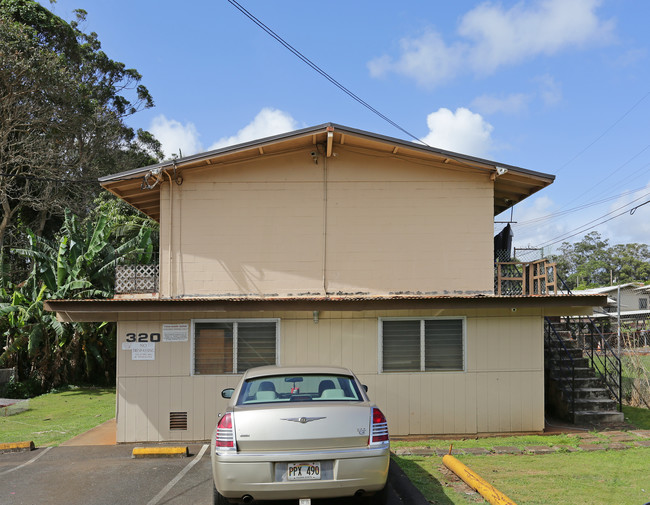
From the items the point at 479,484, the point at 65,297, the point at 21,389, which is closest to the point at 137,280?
the point at 479,484

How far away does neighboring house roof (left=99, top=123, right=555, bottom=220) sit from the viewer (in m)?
12.0

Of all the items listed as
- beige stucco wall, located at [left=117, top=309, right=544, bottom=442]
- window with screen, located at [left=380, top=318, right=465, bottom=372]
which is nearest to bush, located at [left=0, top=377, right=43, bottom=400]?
beige stucco wall, located at [left=117, top=309, right=544, bottom=442]

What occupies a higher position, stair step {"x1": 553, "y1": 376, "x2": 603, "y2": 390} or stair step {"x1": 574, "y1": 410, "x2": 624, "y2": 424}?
stair step {"x1": 553, "y1": 376, "x2": 603, "y2": 390}

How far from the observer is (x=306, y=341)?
11.1 meters

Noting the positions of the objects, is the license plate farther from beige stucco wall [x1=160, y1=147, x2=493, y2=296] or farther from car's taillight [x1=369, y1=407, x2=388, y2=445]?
beige stucco wall [x1=160, y1=147, x2=493, y2=296]

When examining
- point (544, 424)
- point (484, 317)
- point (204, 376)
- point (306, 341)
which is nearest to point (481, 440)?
point (544, 424)

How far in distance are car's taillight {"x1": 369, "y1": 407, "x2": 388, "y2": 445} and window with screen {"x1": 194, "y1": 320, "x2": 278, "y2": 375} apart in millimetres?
5329

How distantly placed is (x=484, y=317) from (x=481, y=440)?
2.22m

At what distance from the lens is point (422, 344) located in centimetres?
1126

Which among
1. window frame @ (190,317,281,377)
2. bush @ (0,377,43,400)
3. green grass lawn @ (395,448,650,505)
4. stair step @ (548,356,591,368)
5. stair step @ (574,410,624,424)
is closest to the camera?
green grass lawn @ (395,448,650,505)

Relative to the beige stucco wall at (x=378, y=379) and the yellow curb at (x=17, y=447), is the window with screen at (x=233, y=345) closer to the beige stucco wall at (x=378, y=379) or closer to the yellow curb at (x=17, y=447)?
the beige stucco wall at (x=378, y=379)

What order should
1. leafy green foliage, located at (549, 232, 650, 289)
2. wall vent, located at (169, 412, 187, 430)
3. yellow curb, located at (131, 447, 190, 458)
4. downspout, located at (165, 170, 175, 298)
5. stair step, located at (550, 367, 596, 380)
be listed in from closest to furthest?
yellow curb, located at (131, 447, 190, 458) < wall vent, located at (169, 412, 187, 430) < downspout, located at (165, 170, 175, 298) < stair step, located at (550, 367, 596, 380) < leafy green foliage, located at (549, 232, 650, 289)

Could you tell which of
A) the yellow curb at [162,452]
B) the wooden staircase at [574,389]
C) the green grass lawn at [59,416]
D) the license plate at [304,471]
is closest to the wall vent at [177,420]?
the yellow curb at [162,452]

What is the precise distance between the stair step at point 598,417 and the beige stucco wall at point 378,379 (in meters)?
1.14
